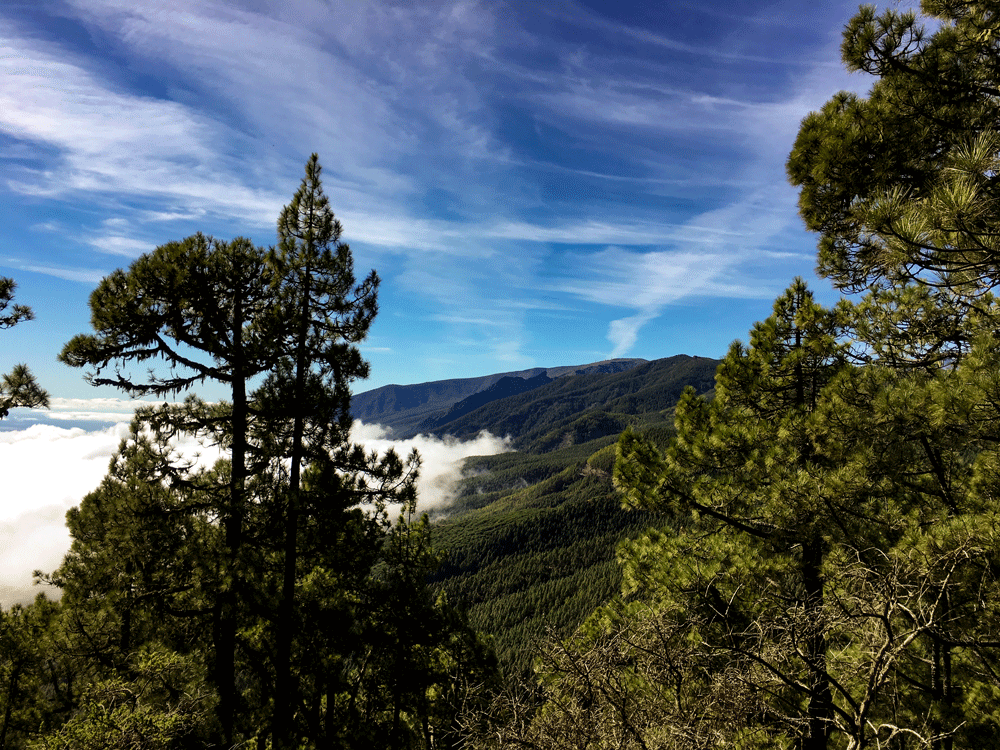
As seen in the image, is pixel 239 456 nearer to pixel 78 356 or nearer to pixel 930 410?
pixel 78 356

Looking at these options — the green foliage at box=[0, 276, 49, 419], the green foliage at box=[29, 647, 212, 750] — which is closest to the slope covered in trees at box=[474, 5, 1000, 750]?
the green foliage at box=[29, 647, 212, 750]

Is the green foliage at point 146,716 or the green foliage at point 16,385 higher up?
the green foliage at point 16,385

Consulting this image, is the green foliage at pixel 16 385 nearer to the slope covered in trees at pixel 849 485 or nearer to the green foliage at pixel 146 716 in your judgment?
the green foliage at pixel 146 716

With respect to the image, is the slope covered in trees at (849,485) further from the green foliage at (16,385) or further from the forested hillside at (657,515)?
the green foliage at (16,385)

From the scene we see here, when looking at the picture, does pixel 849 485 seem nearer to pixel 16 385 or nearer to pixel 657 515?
pixel 657 515

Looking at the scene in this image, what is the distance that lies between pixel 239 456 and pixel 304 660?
4725 mm

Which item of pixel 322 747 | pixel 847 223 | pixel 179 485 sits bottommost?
pixel 322 747


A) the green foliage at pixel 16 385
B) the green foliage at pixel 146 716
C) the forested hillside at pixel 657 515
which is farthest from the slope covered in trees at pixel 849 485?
the green foliage at pixel 16 385

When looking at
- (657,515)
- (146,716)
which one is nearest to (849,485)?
(657,515)

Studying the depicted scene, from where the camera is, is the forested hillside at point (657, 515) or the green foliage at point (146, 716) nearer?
the forested hillside at point (657, 515)

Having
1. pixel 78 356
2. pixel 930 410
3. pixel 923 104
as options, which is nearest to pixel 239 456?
pixel 78 356

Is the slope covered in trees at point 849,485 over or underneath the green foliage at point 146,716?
over

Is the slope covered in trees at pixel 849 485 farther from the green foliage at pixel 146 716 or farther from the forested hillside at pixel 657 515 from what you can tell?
the green foliage at pixel 146 716

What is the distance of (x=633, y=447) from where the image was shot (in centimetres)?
827
